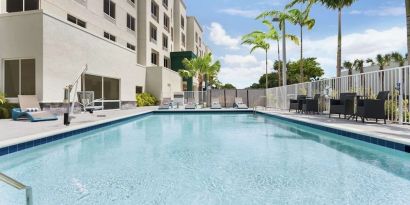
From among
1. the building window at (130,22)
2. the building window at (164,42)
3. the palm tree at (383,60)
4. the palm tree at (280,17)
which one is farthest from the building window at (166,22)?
the palm tree at (383,60)

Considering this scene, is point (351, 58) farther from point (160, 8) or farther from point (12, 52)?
point (12, 52)

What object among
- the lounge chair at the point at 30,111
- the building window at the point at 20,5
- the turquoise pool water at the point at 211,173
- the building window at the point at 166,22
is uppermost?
the building window at the point at 166,22

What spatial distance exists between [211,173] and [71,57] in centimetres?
1134

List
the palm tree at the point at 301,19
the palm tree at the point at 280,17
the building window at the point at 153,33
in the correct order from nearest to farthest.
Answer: the palm tree at the point at 280,17
the palm tree at the point at 301,19
the building window at the point at 153,33

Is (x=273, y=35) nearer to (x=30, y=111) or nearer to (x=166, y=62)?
(x=166, y=62)

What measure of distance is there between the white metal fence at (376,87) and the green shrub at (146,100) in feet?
41.2

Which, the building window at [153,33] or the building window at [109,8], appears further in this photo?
the building window at [153,33]

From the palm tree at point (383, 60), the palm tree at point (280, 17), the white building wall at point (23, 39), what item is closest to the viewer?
A: the white building wall at point (23, 39)

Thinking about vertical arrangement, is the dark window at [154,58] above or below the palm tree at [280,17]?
below

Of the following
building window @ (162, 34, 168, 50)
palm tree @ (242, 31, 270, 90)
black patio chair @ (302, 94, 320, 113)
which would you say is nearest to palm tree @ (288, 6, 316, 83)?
palm tree @ (242, 31, 270, 90)

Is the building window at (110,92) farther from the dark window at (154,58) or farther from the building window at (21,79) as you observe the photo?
the dark window at (154,58)

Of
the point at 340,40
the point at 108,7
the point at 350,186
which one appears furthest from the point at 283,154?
the point at 108,7

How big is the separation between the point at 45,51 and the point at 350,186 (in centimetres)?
1170

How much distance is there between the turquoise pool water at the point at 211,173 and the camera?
320cm
